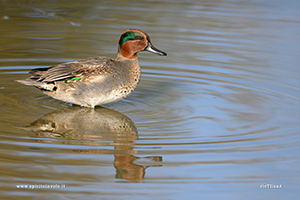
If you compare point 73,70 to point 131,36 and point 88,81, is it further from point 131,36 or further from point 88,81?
point 131,36

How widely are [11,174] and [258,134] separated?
289cm

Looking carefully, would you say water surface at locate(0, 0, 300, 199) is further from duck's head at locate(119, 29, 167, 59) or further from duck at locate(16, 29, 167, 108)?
duck's head at locate(119, 29, 167, 59)

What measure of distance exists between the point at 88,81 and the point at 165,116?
3.84 feet

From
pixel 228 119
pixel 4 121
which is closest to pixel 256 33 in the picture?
pixel 228 119

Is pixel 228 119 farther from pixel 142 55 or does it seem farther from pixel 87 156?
pixel 142 55

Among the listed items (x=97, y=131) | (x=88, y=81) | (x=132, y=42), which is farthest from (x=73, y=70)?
(x=97, y=131)

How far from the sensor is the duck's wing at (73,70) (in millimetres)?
6469

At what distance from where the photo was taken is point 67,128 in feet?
19.0

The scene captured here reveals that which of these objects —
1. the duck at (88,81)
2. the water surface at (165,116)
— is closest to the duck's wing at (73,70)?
the duck at (88,81)

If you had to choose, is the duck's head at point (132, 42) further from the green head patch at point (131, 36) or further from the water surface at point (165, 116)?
the water surface at point (165, 116)

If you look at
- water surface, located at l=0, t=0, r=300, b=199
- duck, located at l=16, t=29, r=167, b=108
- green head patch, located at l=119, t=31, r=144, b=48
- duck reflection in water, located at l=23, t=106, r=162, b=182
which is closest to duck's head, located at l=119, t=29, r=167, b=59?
green head patch, located at l=119, t=31, r=144, b=48

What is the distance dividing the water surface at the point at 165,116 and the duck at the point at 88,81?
213 mm

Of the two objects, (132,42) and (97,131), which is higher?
(132,42)

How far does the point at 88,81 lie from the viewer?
6.49 m
